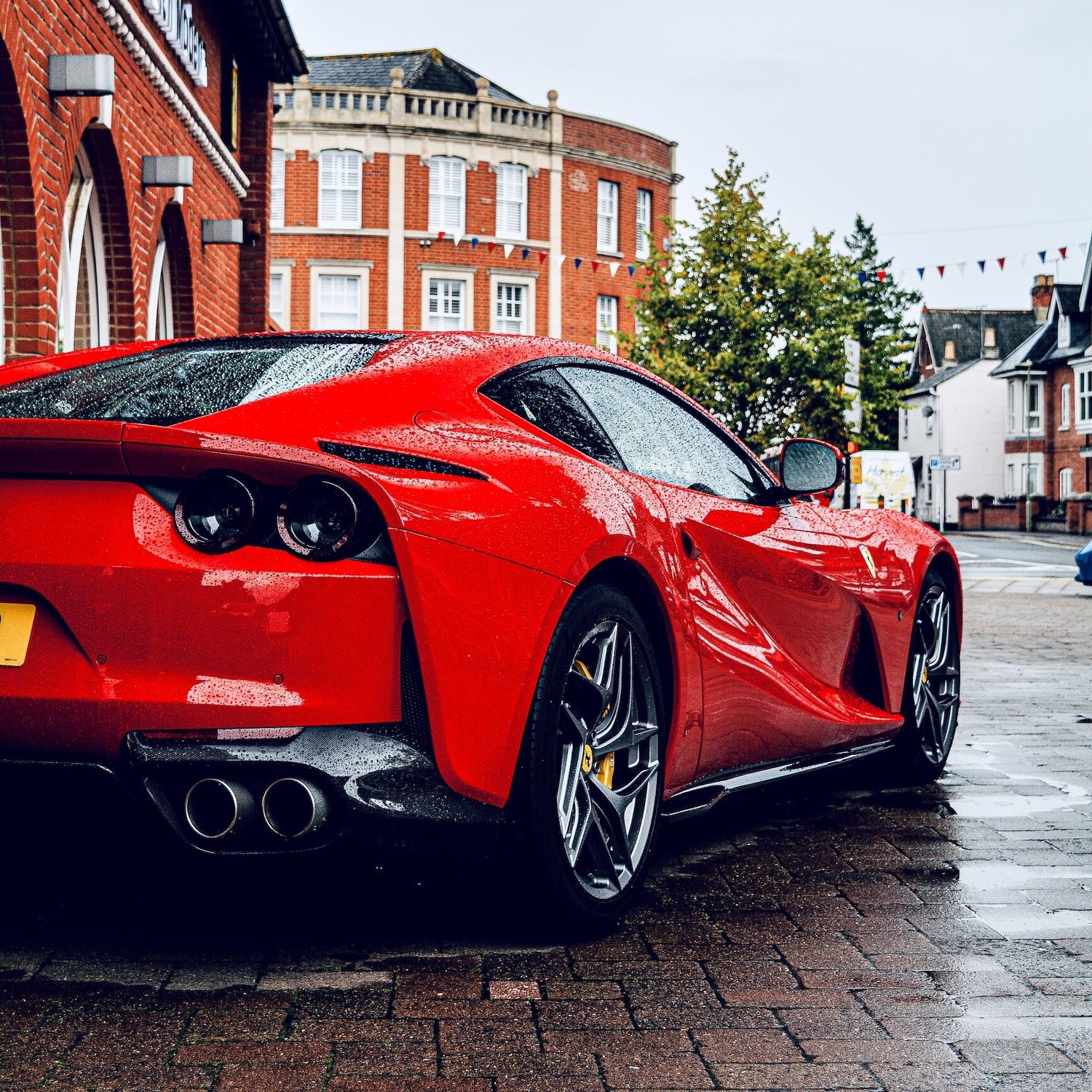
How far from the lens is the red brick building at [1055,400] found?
213 ft

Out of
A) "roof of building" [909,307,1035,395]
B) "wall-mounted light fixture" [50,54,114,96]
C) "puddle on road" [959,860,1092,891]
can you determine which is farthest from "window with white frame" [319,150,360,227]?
"roof of building" [909,307,1035,395]

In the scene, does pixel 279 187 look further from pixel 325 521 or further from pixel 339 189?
pixel 325 521

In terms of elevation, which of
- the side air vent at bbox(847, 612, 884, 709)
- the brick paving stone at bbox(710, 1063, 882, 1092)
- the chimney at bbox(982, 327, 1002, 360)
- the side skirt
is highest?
the chimney at bbox(982, 327, 1002, 360)

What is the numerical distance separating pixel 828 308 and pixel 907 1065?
3298cm

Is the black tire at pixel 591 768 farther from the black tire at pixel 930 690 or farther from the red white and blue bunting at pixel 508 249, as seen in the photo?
the red white and blue bunting at pixel 508 249

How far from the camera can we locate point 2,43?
839cm

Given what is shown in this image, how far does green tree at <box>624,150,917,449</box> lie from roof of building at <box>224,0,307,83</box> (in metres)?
16.1

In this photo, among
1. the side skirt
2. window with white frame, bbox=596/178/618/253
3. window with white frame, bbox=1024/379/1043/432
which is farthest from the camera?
window with white frame, bbox=1024/379/1043/432

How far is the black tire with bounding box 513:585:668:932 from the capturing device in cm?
336

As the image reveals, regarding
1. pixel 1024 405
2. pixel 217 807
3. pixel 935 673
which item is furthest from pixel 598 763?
pixel 1024 405

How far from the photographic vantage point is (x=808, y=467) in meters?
4.89

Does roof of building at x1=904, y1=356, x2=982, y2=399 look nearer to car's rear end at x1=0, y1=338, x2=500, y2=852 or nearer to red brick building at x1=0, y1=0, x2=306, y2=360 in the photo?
red brick building at x1=0, y1=0, x2=306, y2=360

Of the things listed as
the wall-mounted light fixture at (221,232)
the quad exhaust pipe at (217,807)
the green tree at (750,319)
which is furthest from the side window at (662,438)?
the green tree at (750,319)

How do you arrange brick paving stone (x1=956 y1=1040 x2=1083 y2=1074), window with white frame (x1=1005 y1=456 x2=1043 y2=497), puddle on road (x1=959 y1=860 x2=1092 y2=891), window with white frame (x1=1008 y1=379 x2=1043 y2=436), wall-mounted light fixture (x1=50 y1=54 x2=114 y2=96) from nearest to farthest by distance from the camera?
brick paving stone (x1=956 y1=1040 x2=1083 y2=1074)
puddle on road (x1=959 y1=860 x2=1092 y2=891)
wall-mounted light fixture (x1=50 y1=54 x2=114 y2=96)
window with white frame (x1=1008 y1=379 x2=1043 y2=436)
window with white frame (x1=1005 y1=456 x2=1043 y2=497)
